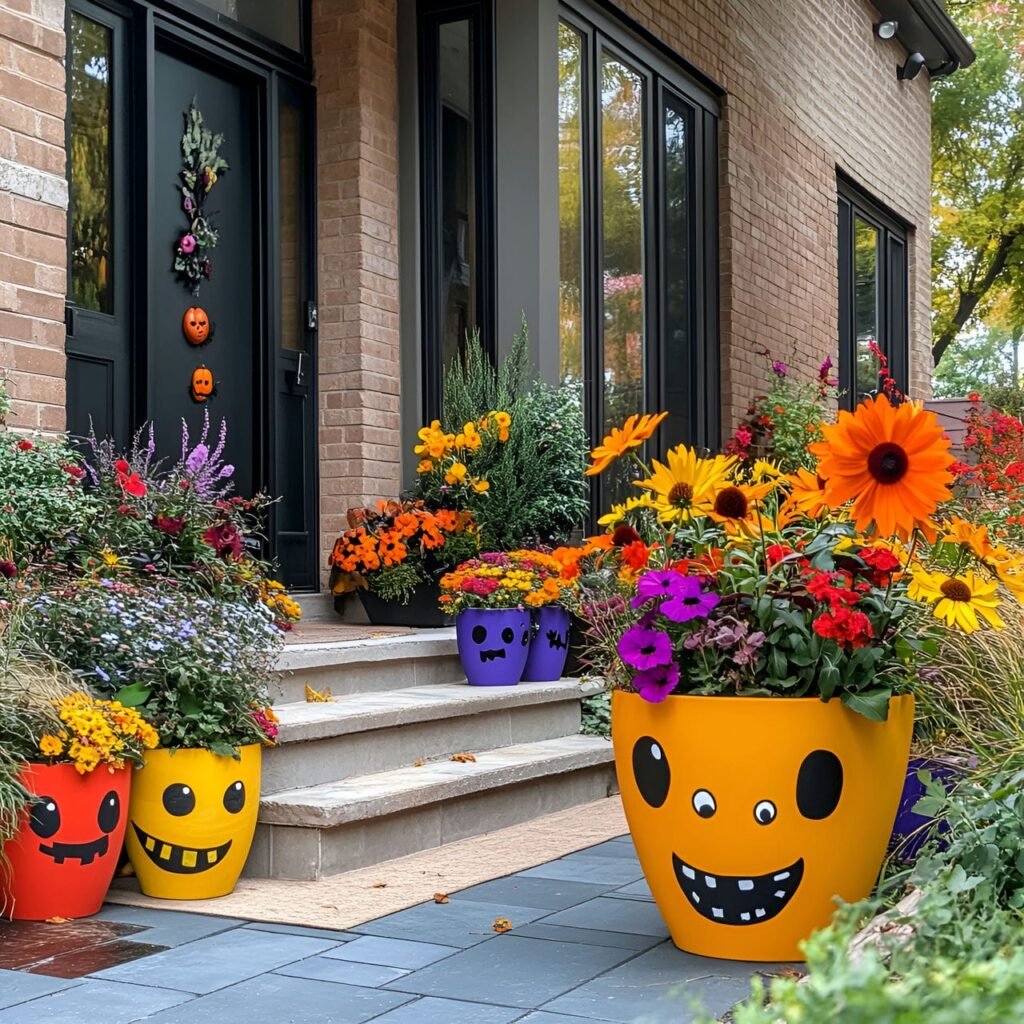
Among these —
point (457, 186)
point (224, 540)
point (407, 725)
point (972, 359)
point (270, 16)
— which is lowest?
point (407, 725)

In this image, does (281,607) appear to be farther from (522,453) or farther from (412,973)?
(412,973)

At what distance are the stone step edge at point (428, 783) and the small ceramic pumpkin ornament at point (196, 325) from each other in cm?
224

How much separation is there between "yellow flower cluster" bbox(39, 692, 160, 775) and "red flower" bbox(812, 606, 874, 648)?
1.69 metres

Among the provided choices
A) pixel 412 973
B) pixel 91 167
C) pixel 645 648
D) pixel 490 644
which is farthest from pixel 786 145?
pixel 412 973

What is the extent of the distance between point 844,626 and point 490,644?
8.42ft

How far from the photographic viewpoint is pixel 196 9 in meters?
5.96

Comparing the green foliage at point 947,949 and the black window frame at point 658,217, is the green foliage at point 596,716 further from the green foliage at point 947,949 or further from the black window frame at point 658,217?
the green foliage at point 947,949

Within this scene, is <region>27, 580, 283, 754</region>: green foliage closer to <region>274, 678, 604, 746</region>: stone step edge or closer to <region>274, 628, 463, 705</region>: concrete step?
<region>274, 678, 604, 746</region>: stone step edge

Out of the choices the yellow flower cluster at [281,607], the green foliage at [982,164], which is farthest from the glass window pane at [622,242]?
the green foliage at [982,164]

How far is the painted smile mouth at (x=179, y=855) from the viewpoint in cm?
358

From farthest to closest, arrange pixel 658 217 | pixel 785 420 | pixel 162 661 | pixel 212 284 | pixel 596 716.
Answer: pixel 785 420, pixel 658 217, pixel 212 284, pixel 596 716, pixel 162 661

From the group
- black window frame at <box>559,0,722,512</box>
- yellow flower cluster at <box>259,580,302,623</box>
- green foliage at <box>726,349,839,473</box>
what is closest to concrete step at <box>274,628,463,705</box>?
yellow flower cluster at <box>259,580,302,623</box>

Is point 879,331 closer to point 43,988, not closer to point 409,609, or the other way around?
point 409,609

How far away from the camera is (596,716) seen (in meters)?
5.70
